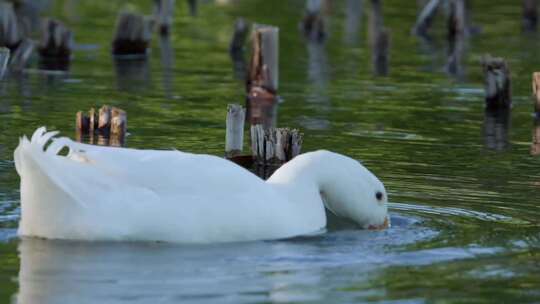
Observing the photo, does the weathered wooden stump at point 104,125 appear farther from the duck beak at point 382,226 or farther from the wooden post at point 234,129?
the duck beak at point 382,226

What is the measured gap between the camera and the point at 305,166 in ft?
29.4

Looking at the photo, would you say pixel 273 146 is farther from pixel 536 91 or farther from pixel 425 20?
pixel 425 20

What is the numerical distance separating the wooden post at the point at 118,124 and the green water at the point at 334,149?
0.22m

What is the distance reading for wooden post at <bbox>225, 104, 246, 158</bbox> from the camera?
438 inches

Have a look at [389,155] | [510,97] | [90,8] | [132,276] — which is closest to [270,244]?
[132,276]

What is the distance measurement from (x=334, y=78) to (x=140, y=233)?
10038 millimetres

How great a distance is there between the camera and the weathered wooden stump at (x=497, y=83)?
1484 cm

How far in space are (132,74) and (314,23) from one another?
19.5 feet

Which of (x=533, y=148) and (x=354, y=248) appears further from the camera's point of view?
(x=533, y=148)

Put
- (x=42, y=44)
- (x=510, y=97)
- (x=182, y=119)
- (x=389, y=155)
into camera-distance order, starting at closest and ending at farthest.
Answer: (x=389, y=155) → (x=182, y=119) → (x=510, y=97) → (x=42, y=44)

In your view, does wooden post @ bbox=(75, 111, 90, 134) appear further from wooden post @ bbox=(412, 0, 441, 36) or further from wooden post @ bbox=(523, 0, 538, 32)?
wooden post @ bbox=(523, 0, 538, 32)

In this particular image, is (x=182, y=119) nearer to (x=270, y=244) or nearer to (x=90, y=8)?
(x=270, y=244)

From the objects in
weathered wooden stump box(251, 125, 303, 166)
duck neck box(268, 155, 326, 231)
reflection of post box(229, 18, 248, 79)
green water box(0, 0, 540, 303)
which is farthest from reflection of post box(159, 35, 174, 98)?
duck neck box(268, 155, 326, 231)

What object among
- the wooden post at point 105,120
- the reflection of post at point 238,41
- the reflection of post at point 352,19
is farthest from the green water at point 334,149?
the reflection of post at point 238,41
